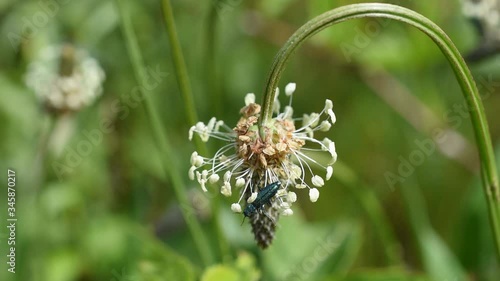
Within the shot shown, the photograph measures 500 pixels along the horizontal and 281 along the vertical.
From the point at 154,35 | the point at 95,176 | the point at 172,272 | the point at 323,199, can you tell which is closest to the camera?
the point at 172,272

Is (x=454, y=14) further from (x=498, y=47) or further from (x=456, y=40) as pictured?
(x=498, y=47)

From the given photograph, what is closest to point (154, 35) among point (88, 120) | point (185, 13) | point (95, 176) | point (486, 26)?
point (185, 13)

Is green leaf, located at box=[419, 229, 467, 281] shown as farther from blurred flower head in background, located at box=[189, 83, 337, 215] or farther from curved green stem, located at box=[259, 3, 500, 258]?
blurred flower head in background, located at box=[189, 83, 337, 215]

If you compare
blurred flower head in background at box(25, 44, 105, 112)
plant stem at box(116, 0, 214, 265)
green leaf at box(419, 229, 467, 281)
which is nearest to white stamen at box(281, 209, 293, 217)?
plant stem at box(116, 0, 214, 265)

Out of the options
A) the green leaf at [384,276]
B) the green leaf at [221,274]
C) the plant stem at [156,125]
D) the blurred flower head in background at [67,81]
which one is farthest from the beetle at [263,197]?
the blurred flower head in background at [67,81]

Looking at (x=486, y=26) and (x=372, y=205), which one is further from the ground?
(x=486, y=26)

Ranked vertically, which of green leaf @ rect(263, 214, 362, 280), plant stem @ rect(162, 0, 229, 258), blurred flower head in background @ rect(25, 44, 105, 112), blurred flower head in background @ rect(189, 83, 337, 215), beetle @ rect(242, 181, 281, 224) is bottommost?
green leaf @ rect(263, 214, 362, 280)

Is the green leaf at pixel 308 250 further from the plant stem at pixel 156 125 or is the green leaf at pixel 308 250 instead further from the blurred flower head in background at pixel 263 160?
the blurred flower head in background at pixel 263 160
